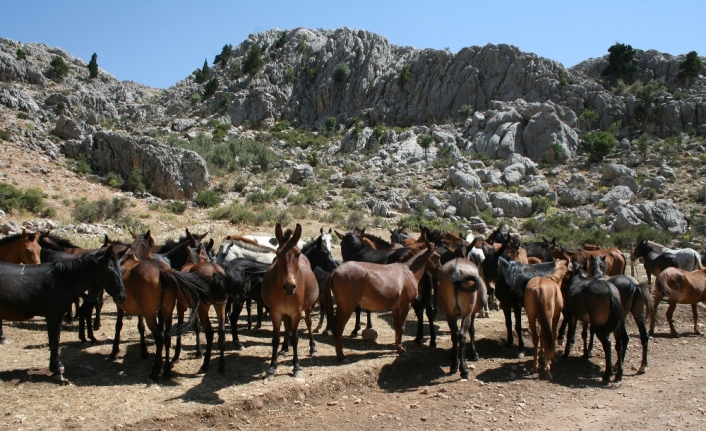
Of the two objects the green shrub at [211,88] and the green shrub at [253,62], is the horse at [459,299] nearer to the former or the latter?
the green shrub at [211,88]

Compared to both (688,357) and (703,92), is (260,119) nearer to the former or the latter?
(703,92)

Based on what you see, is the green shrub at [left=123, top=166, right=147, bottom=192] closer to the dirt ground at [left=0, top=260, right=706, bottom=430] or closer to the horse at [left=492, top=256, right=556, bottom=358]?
the dirt ground at [left=0, top=260, right=706, bottom=430]

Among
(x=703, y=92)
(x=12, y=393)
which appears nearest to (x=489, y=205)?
(x=12, y=393)

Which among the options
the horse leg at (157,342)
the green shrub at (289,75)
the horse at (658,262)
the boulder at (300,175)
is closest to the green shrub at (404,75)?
the green shrub at (289,75)

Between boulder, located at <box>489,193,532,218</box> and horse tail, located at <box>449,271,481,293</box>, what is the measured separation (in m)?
29.6

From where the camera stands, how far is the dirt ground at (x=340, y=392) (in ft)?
19.1

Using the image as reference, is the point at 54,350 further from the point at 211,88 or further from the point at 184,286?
the point at 211,88

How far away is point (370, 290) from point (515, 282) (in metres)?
3.09

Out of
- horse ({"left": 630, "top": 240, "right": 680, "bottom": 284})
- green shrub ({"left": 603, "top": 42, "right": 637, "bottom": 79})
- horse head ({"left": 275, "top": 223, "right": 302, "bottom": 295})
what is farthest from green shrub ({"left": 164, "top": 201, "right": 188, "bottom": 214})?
green shrub ({"left": 603, "top": 42, "right": 637, "bottom": 79})

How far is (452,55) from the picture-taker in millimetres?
69625

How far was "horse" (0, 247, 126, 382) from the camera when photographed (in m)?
6.49

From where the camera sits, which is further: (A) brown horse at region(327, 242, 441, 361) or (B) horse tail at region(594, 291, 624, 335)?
(A) brown horse at region(327, 242, 441, 361)

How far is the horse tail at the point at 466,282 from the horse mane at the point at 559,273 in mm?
1584

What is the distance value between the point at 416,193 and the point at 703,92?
40.9m
